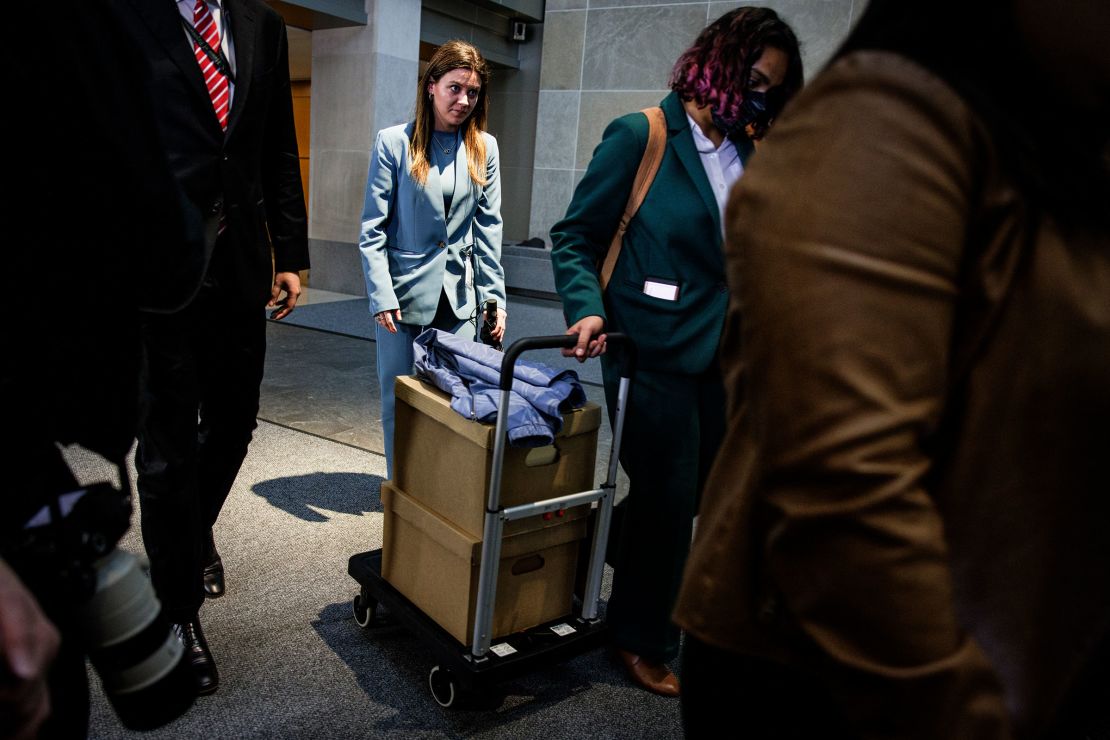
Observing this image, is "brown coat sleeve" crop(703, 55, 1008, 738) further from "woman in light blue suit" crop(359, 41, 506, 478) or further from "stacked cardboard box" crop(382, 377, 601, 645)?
"woman in light blue suit" crop(359, 41, 506, 478)

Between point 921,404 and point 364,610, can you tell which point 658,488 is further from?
point 921,404

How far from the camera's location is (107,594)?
0.93 meters

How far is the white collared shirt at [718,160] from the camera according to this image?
7.47 feet

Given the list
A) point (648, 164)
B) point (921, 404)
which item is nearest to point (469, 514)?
point (648, 164)

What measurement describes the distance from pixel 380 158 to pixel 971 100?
9.56 feet

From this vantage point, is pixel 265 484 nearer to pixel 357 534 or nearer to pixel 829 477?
pixel 357 534

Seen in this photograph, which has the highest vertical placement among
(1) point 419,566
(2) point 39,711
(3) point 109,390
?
(3) point 109,390

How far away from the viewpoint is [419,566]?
2.44m

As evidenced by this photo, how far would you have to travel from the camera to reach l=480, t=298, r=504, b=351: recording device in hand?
11.7ft

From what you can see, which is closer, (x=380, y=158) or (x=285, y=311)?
(x=285, y=311)

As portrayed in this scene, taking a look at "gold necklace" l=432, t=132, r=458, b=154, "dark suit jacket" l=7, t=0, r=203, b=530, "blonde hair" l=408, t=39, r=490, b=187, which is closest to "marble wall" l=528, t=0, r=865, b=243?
"blonde hair" l=408, t=39, r=490, b=187

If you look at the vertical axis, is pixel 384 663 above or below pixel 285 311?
below

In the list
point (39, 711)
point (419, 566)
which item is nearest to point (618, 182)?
point (419, 566)

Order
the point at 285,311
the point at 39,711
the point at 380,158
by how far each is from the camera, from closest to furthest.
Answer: the point at 39,711, the point at 285,311, the point at 380,158
